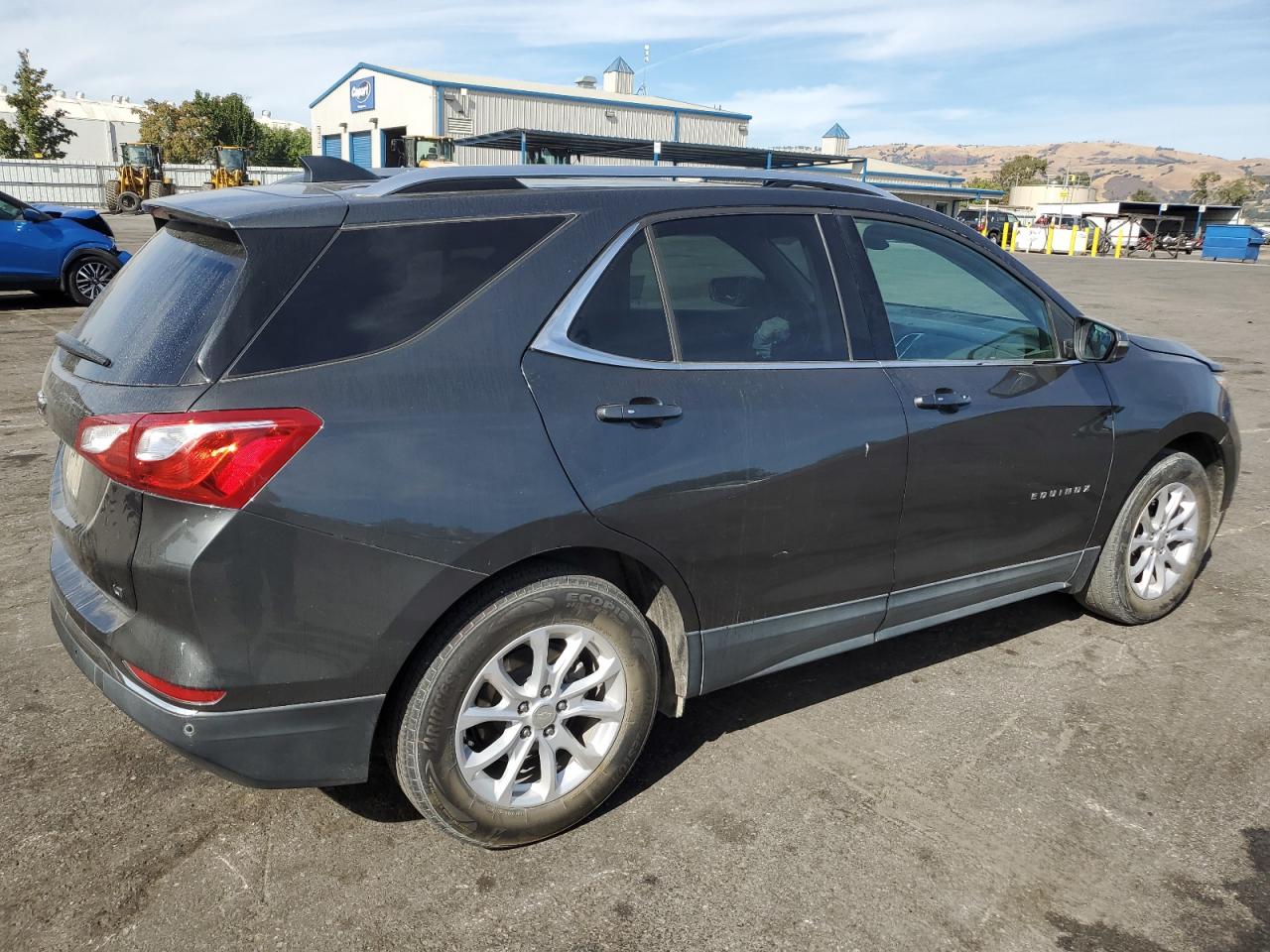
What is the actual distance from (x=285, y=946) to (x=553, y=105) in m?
53.7

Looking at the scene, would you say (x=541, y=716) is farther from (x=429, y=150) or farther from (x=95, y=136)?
(x=95, y=136)

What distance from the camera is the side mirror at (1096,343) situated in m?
3.78

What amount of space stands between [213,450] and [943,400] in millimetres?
2211

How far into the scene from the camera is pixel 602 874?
8.77ft

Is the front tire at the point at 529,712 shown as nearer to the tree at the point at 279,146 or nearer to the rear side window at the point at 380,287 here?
the rear side window at the point at 380,287

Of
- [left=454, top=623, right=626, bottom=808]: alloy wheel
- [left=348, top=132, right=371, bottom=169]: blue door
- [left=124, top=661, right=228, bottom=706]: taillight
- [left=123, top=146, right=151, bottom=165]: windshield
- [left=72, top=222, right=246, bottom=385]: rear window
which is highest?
[left=348, top=132, right=371, bottom=169]: blue door

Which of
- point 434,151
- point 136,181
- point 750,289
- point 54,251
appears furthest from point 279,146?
point 750,289

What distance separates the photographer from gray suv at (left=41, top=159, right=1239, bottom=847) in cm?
231

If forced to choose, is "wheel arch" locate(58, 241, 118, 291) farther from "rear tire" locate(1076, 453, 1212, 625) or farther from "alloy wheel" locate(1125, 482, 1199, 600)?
"alloy wheel" locate(1125, 482, 1199, 600)

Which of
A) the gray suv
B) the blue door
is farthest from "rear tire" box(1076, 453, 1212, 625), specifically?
the blue door

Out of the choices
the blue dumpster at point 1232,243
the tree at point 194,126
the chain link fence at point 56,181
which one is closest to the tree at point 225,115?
the tree at point 194,126

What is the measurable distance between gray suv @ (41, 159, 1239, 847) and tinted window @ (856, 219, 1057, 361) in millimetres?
24

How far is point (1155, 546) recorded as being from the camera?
4293 mm

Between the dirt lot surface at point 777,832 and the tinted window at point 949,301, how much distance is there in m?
1.25
